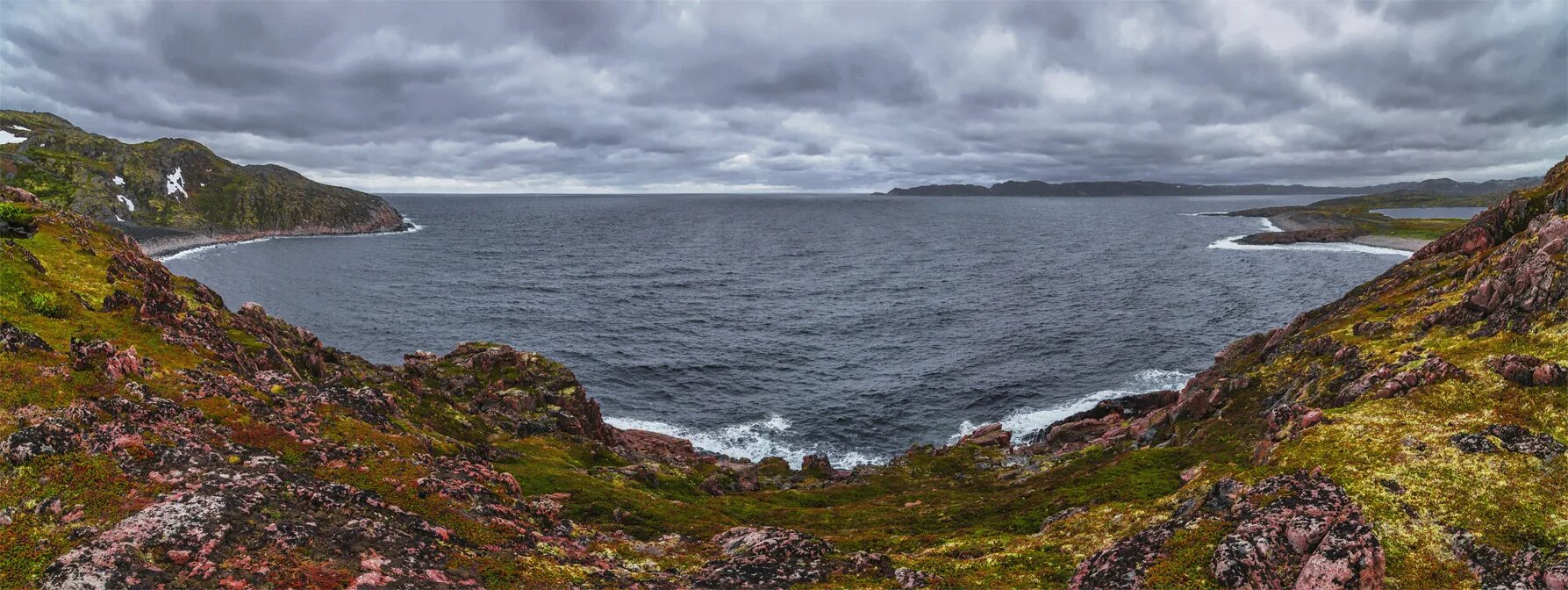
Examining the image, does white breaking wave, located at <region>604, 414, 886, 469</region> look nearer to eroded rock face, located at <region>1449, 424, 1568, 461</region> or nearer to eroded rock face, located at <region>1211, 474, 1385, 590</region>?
eroded rock face, located at <region>1211, 474, 1385, 590</region>

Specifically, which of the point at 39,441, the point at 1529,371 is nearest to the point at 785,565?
the point at 39,441

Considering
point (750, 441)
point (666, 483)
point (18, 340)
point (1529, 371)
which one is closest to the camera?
point (18, 340)

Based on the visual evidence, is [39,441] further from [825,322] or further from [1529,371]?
[825,322]

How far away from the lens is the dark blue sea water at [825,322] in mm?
74500

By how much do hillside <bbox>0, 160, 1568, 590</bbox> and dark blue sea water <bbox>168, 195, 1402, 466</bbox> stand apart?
27907 millimetres

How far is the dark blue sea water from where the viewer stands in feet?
244

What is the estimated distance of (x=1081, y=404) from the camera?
235 ft

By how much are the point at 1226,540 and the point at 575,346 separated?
284 ft

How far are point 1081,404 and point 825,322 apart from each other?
154ft

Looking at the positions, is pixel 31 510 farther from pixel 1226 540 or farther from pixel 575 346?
pixel 575 346

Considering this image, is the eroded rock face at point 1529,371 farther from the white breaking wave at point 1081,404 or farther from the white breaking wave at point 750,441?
the white breaking wave at point 750,441

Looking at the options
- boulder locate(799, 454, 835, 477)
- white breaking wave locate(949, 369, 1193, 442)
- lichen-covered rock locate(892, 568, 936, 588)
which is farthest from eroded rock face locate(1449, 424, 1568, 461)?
white breaking wave locate(949, 369, 1193, 442)

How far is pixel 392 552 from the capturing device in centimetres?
2011

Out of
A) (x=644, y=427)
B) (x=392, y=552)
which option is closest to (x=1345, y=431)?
(x=392, y=552)
